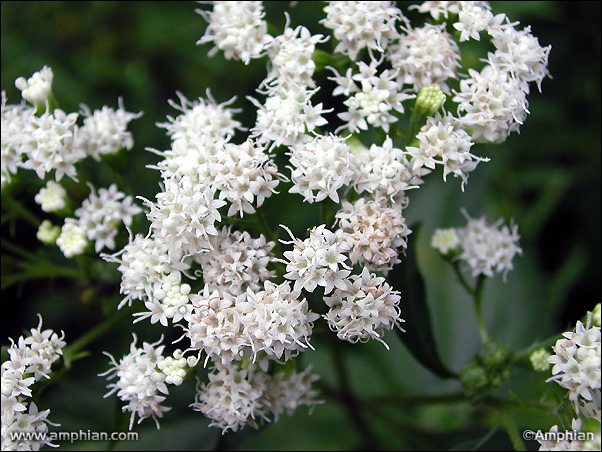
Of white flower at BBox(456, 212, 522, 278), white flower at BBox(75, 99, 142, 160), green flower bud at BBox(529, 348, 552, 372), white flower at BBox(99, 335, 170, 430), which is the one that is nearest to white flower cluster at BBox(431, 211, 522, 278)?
white flower at BBox(456, 212, 522, 278)

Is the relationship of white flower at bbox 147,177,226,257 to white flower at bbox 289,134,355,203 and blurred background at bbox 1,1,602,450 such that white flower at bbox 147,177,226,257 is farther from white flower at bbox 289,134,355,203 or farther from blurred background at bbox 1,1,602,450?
blurred background at bbox 1,1,602,450

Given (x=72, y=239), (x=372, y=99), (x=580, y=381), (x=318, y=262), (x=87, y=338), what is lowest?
(x=580, y=381)

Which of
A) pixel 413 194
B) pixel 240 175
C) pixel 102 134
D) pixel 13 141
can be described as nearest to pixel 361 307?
pixel 240 175

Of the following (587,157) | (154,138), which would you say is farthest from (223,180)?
(587,157)

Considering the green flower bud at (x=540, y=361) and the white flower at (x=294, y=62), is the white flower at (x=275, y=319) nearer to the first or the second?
the white flower at (x=294, y=62)

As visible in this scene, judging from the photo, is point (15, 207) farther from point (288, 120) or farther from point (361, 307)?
point (361, 307)
